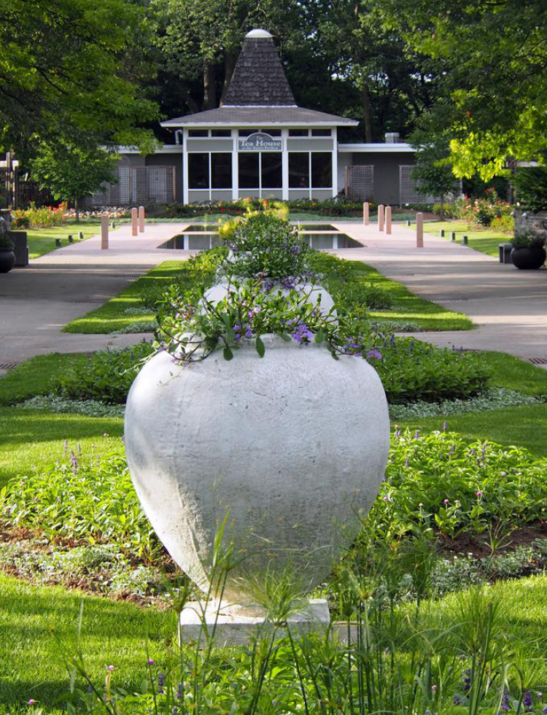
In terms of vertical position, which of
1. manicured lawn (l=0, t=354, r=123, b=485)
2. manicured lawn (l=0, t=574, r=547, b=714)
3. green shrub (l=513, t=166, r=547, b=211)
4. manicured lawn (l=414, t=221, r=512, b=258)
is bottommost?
manicured lawn (l=414, t=221, r=512, b=258)

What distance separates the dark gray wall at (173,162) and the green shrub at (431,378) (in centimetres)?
4972

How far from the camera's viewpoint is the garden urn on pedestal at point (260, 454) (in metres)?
4.14

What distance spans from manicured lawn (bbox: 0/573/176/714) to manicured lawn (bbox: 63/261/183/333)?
10316mm

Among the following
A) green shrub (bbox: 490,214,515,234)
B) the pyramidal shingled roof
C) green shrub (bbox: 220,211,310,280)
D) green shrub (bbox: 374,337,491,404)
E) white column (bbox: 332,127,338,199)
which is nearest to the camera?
green shrub (bbox: 374,337,491,404)

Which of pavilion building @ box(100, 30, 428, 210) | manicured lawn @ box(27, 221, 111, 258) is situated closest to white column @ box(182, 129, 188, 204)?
pavilion building @ box(100, 30, 428, 210)

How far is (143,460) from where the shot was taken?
4.36m

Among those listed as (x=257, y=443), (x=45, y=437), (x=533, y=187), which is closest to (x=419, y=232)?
(x=533, y=187)

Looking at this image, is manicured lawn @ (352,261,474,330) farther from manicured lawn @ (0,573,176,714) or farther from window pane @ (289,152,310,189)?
window pane @ (289,152,310,189)

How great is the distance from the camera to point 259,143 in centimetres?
5594

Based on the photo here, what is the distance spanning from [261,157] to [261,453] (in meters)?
53.3

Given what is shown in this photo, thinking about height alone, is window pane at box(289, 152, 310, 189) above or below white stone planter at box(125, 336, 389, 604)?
above

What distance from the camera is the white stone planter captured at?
4.14 m

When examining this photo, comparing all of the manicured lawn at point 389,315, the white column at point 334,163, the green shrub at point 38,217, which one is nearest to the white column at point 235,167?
the white column at point 334,163

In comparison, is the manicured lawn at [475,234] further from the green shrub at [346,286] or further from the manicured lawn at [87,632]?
the manicured lawn at [87,632]
